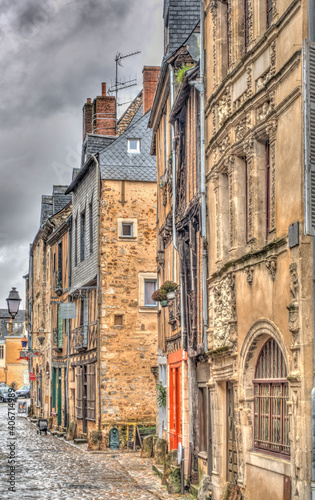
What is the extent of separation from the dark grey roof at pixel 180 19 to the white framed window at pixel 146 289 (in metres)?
9.63

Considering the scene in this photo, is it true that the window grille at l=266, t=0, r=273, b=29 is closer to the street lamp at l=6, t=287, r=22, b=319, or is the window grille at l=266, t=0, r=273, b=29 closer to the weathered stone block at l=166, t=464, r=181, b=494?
A: the weathered stone block at l=166, t=464, r=181, b=494

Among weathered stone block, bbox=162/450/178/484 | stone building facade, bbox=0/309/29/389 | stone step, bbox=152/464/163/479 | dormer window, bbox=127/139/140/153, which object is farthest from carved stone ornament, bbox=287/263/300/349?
stone building facade, bbox=0/309/29/389

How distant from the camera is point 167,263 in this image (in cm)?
1955

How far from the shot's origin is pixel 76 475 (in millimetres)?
18297

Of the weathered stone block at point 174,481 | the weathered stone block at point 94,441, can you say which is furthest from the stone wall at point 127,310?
the weathered stone block at point 174,481

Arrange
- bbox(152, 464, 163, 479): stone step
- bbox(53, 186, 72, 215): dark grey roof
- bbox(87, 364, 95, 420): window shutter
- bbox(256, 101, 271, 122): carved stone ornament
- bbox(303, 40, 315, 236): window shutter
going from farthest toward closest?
bbox(53, 186, 72, 215): dark grey roof
bbox(87, 364, 95, 420): window shutter
bbox(152, 464, 163, 479): stone step
bbox(256, 101, 271, 122): carved stone ornament
bbox(303, 40, 315, 236): window shutter

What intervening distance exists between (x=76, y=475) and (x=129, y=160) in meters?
12.1

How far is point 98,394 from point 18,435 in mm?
6709

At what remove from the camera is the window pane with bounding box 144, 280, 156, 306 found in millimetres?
27066

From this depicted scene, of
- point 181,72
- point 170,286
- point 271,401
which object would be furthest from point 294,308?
point 181,72

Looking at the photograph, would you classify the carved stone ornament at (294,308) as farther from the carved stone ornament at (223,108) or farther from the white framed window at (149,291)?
the white framed window at (149,291)

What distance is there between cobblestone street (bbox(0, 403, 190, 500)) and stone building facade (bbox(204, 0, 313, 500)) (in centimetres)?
316

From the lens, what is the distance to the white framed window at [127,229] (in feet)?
88.8

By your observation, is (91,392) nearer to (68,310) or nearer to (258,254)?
(68,310)
